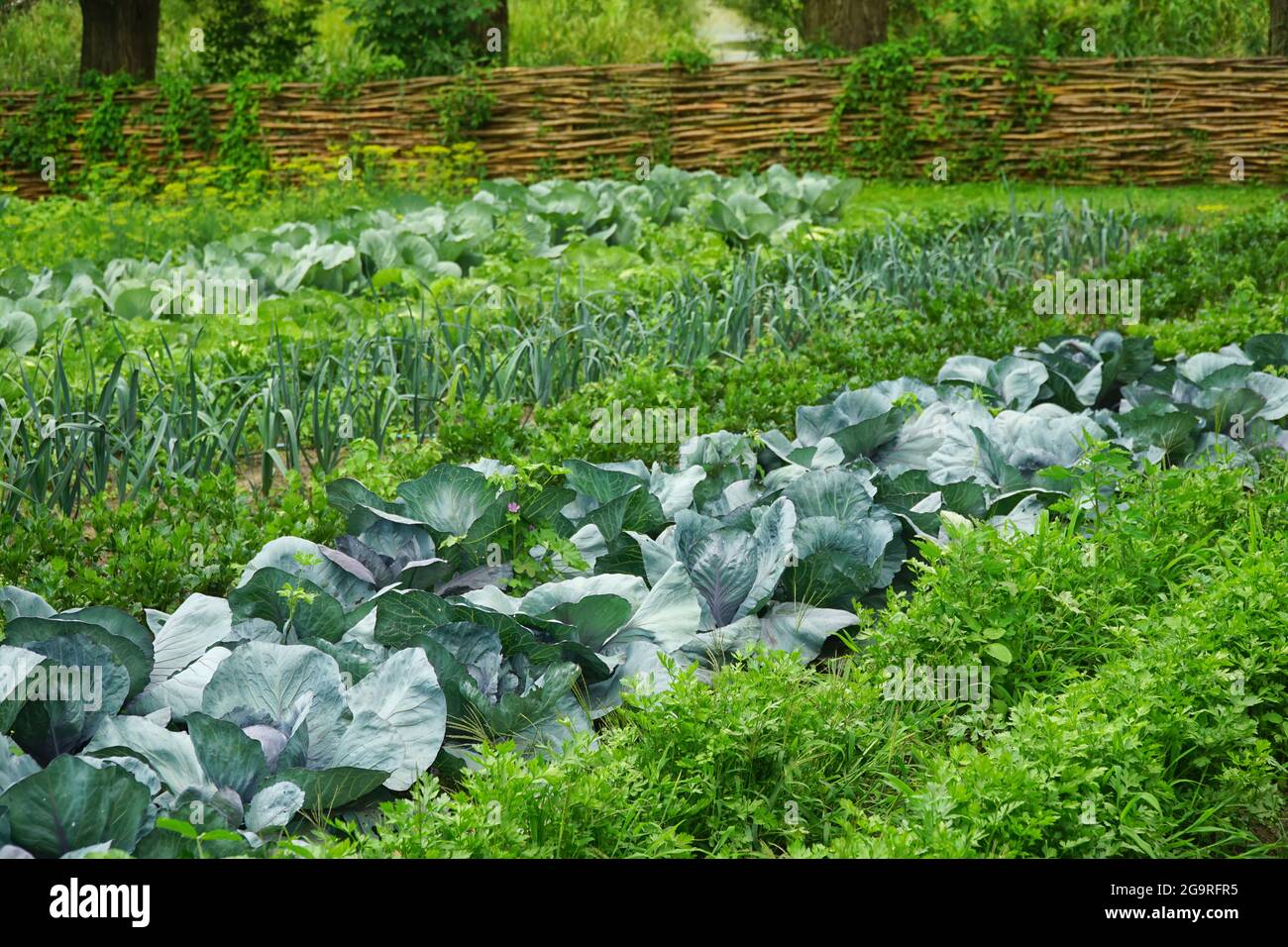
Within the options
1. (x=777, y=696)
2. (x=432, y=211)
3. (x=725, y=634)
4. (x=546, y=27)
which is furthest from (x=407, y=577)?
(x=546, y=27)

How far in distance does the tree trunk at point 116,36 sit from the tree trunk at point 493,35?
508 centimetres

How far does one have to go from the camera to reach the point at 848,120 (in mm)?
14609

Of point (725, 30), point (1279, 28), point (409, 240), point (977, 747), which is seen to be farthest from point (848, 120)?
point (725, 30)

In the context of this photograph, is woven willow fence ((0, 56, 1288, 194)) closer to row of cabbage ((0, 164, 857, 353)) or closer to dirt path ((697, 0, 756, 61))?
row of cabbage ((0, 164, 857, 353))

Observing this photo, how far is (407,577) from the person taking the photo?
130 inches

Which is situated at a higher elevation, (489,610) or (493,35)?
(493,35)

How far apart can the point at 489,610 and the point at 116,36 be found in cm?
1813

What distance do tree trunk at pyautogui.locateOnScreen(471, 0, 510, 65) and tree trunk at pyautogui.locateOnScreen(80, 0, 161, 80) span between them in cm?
508

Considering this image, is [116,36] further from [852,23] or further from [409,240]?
[409,240]

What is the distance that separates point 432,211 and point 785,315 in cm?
379

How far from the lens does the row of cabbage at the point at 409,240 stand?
6.77 meters

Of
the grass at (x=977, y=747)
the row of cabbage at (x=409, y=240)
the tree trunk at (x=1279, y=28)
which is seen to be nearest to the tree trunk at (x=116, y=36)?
the row of cabbage at (x=409, y=240)

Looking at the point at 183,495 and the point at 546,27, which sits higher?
the point at 546,27
